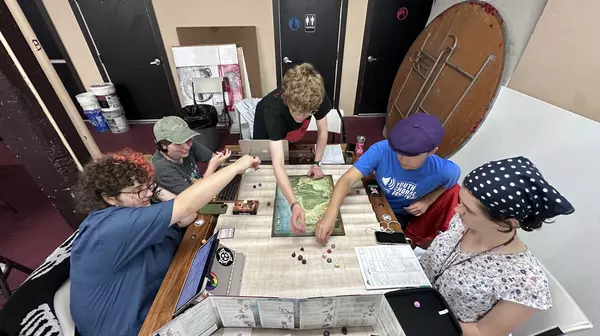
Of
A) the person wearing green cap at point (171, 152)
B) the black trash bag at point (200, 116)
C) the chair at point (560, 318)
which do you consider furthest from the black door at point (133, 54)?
the chair at point (560, 318)

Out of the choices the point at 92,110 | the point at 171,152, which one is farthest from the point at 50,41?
the point at 171,152

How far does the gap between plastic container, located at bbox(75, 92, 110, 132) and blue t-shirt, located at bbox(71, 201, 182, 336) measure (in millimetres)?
3811

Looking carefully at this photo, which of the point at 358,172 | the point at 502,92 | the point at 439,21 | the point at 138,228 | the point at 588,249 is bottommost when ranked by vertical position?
the point at 588,249

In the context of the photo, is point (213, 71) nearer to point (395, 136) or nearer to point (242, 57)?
point (242, 57)

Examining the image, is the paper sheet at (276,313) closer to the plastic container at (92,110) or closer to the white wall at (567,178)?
the white wall at (567,178)

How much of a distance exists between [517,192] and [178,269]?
133 centimetres

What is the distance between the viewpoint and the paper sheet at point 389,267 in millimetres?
1070

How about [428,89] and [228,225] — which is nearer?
[228,225]

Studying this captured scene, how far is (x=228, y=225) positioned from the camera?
1.35 meters

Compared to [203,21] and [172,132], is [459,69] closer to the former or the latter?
[172,132]

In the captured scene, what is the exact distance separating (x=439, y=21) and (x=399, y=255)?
2903 millimetres

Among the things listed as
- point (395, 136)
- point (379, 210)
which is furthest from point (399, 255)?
point (395, 136)

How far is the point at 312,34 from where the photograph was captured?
12.1 ft

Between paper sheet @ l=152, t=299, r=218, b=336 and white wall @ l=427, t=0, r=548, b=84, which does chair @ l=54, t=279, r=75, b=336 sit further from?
white wall @ l=427, t=0, r=548, b=84
